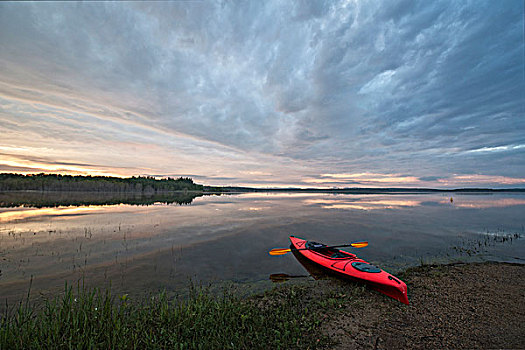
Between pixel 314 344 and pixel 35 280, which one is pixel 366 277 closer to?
pixel 314 344

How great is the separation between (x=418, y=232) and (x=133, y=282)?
21664 mm

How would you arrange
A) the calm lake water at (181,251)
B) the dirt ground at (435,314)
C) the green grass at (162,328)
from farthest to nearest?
the calm lake water at (181,251), the dirt ground at (435,314), the green grass at (162,328)

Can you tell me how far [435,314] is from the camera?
599cm

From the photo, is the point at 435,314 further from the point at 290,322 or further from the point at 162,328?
the point at 162,328

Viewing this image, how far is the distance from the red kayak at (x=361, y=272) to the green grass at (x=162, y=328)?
3.14m

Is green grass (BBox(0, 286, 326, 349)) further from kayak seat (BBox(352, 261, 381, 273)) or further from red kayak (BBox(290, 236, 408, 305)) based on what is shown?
kayak seat (BBox(352, 261, 381, 273))

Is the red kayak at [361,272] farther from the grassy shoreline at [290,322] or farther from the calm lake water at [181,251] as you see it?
the calm lake water at [181,251]

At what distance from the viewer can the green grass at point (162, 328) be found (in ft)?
13.8

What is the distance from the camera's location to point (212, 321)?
201 inches

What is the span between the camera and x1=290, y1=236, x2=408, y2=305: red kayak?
22.4 feet

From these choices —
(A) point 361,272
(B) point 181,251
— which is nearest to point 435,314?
(A) point 361,272

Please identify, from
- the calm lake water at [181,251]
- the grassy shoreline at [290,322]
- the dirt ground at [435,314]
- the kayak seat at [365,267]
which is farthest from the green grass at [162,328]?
the kayak seat at [365,267]

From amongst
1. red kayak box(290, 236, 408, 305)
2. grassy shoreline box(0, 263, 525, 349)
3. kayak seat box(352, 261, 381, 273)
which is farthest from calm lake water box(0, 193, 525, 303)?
kayak seat box(352, 261, 381, 273)

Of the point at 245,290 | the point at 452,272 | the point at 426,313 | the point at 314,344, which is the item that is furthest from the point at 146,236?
the point at 452,272
